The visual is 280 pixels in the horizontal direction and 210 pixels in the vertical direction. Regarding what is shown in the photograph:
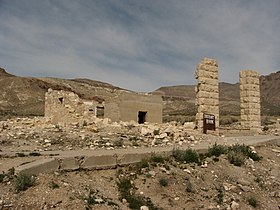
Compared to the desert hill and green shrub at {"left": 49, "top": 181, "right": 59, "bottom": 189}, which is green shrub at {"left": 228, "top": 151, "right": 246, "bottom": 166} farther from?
the desert hill

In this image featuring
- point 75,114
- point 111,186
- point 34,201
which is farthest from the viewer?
point 75,114

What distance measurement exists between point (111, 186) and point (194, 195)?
6.64ft

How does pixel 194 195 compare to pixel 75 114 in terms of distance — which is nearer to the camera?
pixel 194 195

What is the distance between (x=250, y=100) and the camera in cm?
1839

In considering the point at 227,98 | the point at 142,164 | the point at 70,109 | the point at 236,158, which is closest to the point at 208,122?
the point at 236,158

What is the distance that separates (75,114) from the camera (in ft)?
58.5

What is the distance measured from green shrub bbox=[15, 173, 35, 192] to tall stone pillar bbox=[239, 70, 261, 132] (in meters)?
14.6

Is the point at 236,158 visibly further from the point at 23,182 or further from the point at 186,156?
the point at 23,182

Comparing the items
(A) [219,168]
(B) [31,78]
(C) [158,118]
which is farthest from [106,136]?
(B) [31,78]

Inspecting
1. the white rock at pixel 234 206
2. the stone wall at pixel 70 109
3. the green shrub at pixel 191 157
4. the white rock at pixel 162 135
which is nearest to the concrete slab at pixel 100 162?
the green shrub at pixel 191 157

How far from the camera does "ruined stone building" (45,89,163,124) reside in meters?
17.9

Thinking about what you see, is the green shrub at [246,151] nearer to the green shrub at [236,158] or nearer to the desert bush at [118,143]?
the green shrub at [236,158]

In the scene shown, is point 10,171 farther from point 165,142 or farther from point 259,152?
point 259,152

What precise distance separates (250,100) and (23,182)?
1515 cm
